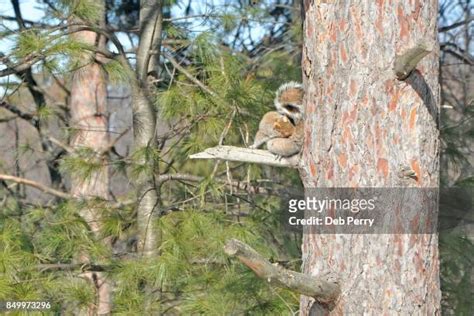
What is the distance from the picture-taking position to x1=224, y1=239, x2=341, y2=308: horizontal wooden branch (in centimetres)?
241

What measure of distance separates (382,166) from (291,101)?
1.98 ft

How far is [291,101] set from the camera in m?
3.23

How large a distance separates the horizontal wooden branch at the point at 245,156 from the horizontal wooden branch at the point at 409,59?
0.55 meters

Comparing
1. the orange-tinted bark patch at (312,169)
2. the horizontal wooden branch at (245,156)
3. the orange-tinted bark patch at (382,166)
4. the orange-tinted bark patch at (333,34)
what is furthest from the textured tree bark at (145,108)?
the orange-tinted bark patch at (382,166)

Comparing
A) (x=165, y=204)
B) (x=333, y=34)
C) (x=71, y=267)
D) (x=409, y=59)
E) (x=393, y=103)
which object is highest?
(x=333, y=34)

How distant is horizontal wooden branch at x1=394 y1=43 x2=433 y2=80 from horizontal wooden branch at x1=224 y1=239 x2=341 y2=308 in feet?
2.42

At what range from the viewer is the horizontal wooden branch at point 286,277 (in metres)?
2.41

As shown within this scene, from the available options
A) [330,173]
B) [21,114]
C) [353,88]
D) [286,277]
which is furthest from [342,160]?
[21,114]

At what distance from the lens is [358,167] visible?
2.78m

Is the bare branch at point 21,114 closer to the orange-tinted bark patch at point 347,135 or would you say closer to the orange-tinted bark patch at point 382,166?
the orange-tinted bark patch at point 347,135

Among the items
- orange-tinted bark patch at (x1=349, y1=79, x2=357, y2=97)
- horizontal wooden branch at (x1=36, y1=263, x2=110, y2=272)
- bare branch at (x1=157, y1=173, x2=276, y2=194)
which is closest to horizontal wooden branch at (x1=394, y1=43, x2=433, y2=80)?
orange-tinted bark patch at (x1=349, y1=79, x2=357, y2=97)

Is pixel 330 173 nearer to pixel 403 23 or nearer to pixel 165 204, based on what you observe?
pixel 403 23

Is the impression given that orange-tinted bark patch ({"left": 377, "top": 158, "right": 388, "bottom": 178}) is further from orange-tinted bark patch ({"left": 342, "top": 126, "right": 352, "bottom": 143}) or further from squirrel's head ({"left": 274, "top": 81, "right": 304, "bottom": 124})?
squirrel's head ({"left": 274, "top": 81, "right": 304, "bottom": 124})

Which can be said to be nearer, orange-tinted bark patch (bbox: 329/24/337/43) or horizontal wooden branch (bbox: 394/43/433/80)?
horizontal wooden branch (bbox: 394/43/433/80)
